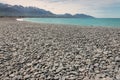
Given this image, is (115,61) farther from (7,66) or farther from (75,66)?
(7,66)

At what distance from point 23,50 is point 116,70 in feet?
22.8

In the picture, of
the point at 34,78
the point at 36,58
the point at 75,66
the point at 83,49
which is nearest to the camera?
the point at 34,78

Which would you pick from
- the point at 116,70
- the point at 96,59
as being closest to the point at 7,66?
the point at 96,59

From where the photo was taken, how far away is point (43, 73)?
10.4 m

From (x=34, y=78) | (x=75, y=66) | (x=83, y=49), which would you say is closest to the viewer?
(x=34, y=78)

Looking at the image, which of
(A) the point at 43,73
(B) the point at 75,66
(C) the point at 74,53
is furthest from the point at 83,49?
(A) the point at 43,73

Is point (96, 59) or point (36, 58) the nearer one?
point (96, 59)

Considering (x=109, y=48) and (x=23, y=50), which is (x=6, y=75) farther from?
(x=109, y=48)

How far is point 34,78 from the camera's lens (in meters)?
9.94

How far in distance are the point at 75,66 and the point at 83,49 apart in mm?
3807

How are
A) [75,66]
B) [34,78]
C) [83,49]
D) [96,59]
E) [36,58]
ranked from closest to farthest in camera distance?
[34,78], [75,66], [96,59], [36,58], [83,49]

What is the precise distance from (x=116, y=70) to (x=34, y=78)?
12.2 ft

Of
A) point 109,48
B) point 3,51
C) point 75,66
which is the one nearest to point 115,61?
point 75,66

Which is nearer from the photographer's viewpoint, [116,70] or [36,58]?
[116,70]
